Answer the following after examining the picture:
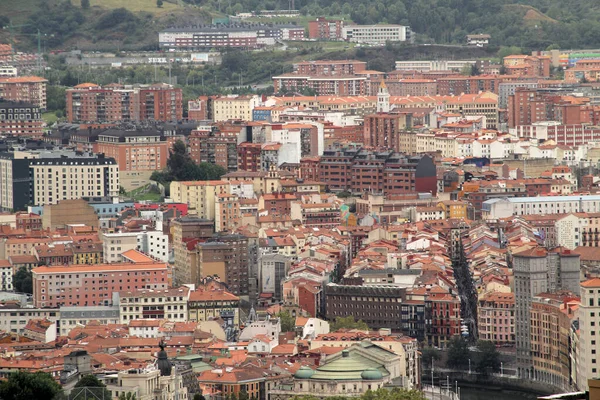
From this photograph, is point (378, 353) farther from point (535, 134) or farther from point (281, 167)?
point (535, 134)

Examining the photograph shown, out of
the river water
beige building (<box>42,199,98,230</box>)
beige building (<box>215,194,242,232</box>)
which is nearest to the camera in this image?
the river water

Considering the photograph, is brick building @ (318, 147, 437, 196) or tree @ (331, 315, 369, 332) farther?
brick building @ (318, 147, 437, 196)

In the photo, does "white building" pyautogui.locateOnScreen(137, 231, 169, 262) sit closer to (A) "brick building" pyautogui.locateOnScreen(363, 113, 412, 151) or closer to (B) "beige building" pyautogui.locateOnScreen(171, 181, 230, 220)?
(B) "beige building" pyautogui.locateOnScreen(171, 181, 230, 220)

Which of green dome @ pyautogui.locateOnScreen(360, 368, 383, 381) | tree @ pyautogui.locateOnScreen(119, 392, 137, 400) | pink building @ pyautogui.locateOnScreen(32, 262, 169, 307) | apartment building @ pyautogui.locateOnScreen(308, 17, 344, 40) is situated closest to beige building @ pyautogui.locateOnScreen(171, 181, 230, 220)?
pink building @ pyautogui.locateOnScreen(32, 262, 169, 307)

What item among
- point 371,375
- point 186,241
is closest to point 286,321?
point 186,241

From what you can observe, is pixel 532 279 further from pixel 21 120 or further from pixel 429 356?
pixel 21 120

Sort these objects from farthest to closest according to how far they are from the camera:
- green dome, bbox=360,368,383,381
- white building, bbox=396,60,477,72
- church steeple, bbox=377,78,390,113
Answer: white building, bbox=396,60,477,72 → church steeple, bbox=377,78,390,113 → green dome, bbox=360,368,383,381

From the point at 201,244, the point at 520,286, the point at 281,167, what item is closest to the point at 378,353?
the point at 520,286

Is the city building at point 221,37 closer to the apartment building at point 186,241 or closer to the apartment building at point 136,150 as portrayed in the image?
the apartment building at point 136,150
